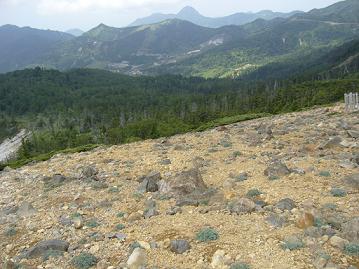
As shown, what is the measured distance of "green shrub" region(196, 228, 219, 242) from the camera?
576 inches

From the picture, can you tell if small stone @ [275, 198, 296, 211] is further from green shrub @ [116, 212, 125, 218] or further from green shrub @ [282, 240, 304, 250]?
green shrub @ [116, 212, 125, 218]

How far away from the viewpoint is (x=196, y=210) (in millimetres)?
17531

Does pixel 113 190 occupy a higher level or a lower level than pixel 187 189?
lower

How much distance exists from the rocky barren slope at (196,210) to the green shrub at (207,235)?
39mm

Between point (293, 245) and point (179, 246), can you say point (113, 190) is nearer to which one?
point (179, 246)

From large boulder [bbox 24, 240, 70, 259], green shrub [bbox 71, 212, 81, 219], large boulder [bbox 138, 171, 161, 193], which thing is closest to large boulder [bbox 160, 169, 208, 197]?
large boulder [bbox 138, 171, 161, 193]

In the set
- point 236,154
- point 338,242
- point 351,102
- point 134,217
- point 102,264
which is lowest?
point 351,102

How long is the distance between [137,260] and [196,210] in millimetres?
4633

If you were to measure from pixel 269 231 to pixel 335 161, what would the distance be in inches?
366

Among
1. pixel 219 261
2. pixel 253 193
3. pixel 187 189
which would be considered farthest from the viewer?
pixel 187 189

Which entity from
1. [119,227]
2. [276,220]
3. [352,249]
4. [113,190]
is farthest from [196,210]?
[352,249]

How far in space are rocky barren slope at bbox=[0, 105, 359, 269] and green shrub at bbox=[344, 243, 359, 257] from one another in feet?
0.10

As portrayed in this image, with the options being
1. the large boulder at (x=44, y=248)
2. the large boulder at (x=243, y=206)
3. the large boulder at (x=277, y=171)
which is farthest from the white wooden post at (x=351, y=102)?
the large boulder at (x=44, y=248)

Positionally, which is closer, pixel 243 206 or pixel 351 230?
pixel 351 230
